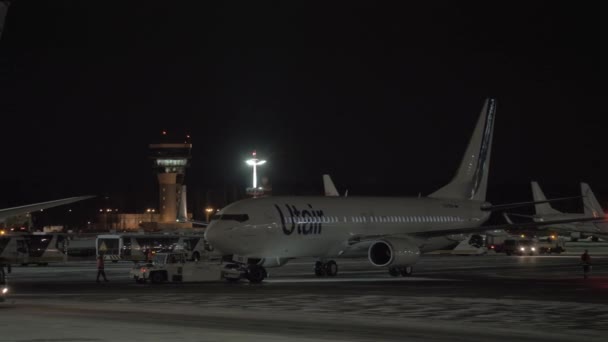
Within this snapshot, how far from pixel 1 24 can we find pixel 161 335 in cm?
1005

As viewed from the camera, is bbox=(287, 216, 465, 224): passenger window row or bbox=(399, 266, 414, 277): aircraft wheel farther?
bbox=(399, 266, 414, 277): aircraft wheel

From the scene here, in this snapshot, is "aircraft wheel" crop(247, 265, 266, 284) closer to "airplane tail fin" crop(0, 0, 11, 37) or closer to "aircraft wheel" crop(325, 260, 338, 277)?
"aircraft wheel" crop(325, 260, 338, 277)

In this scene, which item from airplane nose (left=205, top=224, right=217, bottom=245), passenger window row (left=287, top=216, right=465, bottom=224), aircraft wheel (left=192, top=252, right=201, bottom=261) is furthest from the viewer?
aircraft wheel (left=192, top=252, right=201, bottom=261)

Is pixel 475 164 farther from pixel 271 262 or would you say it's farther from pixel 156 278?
pixel 156 278

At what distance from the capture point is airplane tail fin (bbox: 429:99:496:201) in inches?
2544

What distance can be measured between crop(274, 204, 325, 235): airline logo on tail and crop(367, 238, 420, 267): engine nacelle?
11.0ft

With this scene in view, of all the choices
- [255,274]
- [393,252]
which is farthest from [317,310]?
[393,252]

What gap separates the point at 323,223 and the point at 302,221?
1.69 m

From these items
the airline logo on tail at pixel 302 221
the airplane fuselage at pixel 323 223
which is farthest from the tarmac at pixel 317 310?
the airline logo on tail at pixel 302 221

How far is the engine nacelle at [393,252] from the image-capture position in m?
51.2

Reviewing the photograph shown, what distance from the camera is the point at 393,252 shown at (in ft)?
168

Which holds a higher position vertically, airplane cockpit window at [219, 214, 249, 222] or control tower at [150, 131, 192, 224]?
control tower at [150, 131, 192, 224]

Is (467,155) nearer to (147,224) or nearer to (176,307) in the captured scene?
(176,307)

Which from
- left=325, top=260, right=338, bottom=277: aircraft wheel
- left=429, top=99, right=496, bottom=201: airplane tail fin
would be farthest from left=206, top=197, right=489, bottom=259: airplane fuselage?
left=429, top=99, right=496, bottom=201: airplane tail fin
